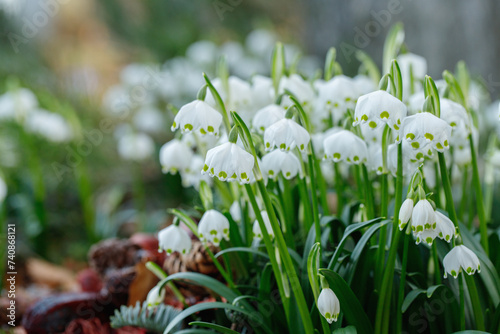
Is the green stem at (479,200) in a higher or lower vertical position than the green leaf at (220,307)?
higher

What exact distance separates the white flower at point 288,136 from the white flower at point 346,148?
0.08 m

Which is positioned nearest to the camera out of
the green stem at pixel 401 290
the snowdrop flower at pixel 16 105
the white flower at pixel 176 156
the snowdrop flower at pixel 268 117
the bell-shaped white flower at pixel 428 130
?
the bell-shaped white flower at pixel 428 130

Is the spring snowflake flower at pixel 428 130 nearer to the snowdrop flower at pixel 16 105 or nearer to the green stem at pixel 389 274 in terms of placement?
the green stem at pixel 389 274

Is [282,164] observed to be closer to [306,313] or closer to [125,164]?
[306,313]

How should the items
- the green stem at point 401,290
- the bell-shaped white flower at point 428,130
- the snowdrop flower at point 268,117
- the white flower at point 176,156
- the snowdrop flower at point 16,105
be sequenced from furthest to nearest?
the snowdrop flower at point 16,105
the white flower at point 176,156
the snowdrop flower at point 268,117
the green stem at point 401,290
the bell-shaped white flower at point 428,130

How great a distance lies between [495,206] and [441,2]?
52.5 inches

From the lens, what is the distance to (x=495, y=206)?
6.54ft

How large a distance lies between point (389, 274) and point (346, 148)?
0.24 meters

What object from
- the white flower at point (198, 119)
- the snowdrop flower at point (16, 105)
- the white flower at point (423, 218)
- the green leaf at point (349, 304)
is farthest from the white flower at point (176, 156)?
the snowdrop flower at point (16, 105)

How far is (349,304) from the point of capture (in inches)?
37.1

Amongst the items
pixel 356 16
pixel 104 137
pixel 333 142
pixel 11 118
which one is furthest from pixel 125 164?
pixel 333 142

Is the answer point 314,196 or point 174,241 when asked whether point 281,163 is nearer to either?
point 314,196

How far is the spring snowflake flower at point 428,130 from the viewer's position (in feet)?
2.68

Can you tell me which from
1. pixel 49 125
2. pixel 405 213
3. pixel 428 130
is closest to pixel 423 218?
pixel 405 213
